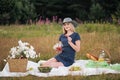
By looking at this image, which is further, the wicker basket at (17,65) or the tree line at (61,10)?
the tree line at (61,10)

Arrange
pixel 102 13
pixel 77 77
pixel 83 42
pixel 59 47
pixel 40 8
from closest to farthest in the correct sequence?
pixel 77 77 → pixel 59 47 → pixel 83 42 → pixel 102 13 → pixel 40 8

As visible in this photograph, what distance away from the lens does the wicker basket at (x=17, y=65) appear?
7.07m

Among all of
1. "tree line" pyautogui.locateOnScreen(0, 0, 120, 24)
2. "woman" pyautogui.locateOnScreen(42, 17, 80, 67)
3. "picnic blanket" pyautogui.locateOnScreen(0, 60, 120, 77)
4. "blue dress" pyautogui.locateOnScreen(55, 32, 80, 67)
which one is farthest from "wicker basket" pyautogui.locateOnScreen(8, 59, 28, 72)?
"tree line" pyautogui.locateOnScreen(0, 0, 120, 24)

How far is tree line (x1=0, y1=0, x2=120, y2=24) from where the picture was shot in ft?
76.3

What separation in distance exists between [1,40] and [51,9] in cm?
1832

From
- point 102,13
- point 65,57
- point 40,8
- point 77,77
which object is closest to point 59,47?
point 65,57

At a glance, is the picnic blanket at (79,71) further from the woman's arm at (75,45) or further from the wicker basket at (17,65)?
the woman's arm at (75,45)

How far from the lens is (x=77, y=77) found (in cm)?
670

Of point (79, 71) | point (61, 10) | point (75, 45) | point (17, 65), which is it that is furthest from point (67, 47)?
point (61, 10)

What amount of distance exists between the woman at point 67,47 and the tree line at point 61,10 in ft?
45.9

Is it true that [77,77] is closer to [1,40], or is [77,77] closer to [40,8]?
[1,40]

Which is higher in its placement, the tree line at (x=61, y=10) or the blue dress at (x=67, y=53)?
the blue dress at (x=67, y=53)

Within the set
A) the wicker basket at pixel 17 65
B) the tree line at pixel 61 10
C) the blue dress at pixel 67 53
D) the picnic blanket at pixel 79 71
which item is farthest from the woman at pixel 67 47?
the tree line at pixel 61 10

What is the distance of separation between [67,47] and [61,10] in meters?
21.8
